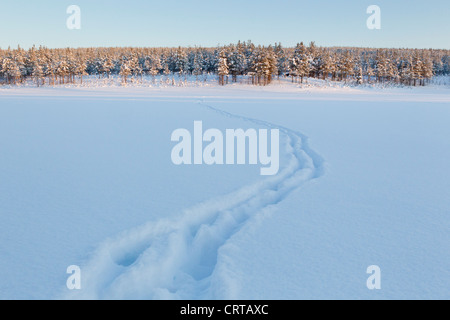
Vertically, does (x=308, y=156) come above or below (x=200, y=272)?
above

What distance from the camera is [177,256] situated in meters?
3.93
